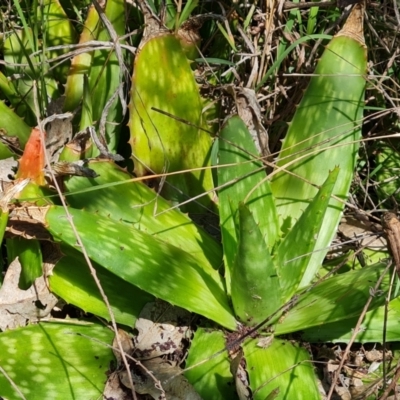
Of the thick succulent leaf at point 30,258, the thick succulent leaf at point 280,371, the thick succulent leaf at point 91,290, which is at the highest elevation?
the thick succulent leaf at point 30,258

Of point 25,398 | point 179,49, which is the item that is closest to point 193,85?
point 179,49

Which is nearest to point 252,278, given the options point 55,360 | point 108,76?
point 55,360

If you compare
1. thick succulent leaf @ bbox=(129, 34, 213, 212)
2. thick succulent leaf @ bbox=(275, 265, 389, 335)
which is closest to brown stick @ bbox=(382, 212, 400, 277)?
thick succulent leaf @ bbox=(275, 265, 389, 335)

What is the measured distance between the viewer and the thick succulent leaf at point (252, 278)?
1049 mm

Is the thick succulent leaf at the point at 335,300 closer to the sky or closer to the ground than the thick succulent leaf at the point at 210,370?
closer to the sky

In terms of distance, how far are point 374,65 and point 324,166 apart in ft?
1.46

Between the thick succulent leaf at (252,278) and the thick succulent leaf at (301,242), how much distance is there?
1.8 inches

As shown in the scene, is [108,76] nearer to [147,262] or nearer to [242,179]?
[242,179]

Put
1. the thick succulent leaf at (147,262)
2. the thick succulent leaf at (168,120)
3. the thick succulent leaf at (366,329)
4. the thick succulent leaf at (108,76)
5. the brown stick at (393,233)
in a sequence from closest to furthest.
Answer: the brown stick at (393,233)
the thick succulent leaf at (147,262)
the thick succulent leaf at (366,329)
the thick succulent leaf at (168,120)
the thick succulent leaf at (108,76)

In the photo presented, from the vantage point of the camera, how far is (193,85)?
141cm

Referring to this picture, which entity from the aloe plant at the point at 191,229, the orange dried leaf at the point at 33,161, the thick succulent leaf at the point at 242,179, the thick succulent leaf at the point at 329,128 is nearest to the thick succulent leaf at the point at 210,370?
the aloe plant at the point at 191,229

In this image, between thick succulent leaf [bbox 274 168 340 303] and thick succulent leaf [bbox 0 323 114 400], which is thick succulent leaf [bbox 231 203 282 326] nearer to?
thick succulent leaf [bbox 274 168 340 303]

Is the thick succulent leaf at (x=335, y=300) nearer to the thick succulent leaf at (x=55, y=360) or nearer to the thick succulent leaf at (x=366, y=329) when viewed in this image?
the thick succulent leaf at (x=366, y=329)

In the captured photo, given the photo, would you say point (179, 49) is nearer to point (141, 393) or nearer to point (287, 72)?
point (287, 72)
